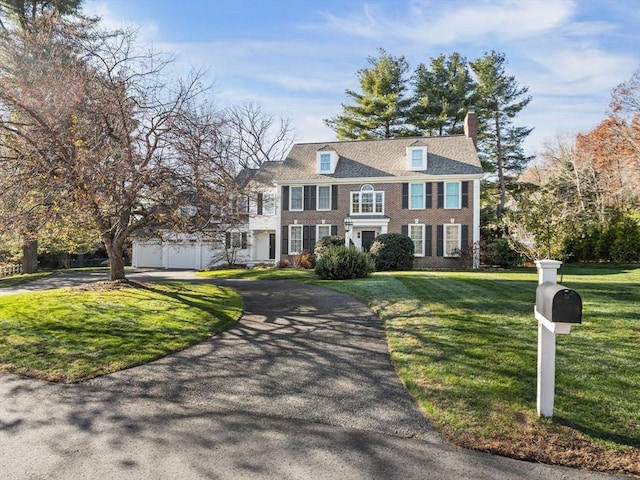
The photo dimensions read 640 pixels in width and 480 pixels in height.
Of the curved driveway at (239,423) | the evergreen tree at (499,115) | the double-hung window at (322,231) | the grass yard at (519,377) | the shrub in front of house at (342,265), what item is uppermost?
the evergreen tree at (499,115)

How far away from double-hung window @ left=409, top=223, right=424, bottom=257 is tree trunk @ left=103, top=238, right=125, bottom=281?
15.8m

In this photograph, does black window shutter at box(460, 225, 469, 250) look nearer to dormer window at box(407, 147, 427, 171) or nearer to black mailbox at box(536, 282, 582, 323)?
dormer window at box(407, 147, 427, 171)

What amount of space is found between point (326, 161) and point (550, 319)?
73.2ft

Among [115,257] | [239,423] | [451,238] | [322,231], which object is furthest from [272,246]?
[239,423]

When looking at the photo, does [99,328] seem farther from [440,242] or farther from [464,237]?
[464,237]

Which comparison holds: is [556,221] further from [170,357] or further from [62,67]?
[62,67]

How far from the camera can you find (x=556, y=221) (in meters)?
12.3

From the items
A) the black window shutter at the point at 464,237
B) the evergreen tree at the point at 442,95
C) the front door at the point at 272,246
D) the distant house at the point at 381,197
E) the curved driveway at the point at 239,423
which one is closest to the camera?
the curved driveway at the point at 239,423

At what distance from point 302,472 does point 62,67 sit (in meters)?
9.22

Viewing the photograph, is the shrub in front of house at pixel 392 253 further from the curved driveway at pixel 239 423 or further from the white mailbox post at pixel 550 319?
the white mailbox post at pixel 550 319

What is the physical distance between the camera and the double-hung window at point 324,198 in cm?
2442

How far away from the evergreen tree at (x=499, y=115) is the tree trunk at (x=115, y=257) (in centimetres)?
3035

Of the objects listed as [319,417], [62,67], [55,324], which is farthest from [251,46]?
[319,417]

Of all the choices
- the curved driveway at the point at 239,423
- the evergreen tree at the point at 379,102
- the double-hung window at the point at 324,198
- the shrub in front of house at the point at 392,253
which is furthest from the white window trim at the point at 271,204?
the curved driveway at the point at 239,423
